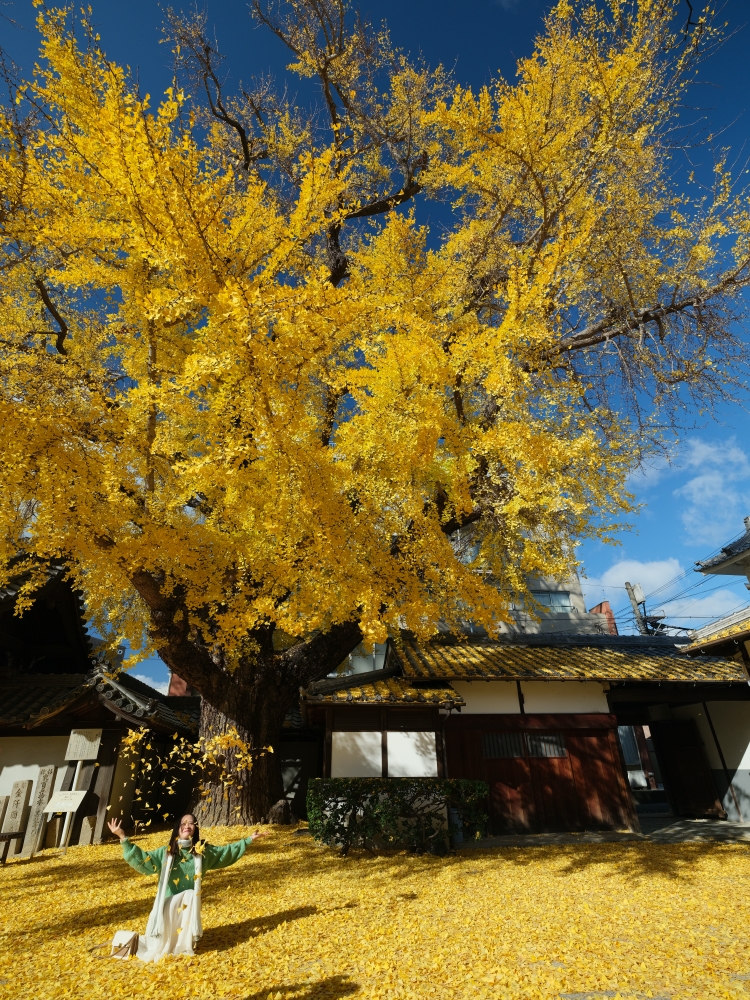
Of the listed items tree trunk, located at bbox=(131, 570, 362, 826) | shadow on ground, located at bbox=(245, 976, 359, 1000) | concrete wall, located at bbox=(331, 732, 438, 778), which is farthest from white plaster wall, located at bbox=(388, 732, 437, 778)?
shadow on ground, located at bbox=(245, 976, 359, 1000)

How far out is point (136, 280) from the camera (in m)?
7.83

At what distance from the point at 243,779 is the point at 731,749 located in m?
10.5

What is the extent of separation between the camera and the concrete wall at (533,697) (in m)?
10.2

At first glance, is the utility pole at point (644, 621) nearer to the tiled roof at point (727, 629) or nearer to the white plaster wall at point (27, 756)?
the tiled roof at point (727, 629)

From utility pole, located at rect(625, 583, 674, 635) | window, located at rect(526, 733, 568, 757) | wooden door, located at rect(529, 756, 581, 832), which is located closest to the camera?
wooden door, located at rect(529, 756, 581, 832)

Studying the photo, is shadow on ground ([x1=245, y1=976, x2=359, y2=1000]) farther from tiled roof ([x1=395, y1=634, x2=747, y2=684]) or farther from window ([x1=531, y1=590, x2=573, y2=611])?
window ([x1=531, y1=590, x2=573, y2=611])

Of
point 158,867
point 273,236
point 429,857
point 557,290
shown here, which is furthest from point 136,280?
point 429,857

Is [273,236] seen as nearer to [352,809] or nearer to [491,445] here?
[491,445]

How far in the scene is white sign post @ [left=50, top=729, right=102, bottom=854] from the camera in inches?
336

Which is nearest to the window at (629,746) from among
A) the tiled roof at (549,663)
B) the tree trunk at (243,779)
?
the tiled roof at (549,663)

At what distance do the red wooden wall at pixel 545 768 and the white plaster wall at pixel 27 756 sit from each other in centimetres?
796

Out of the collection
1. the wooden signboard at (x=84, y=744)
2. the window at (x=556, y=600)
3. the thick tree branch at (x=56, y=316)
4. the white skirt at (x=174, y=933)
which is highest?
the thick tree branch at (x=56, y=316)

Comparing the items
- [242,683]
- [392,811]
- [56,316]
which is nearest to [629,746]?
[392,811]

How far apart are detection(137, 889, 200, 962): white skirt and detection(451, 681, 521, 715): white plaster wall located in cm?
675
